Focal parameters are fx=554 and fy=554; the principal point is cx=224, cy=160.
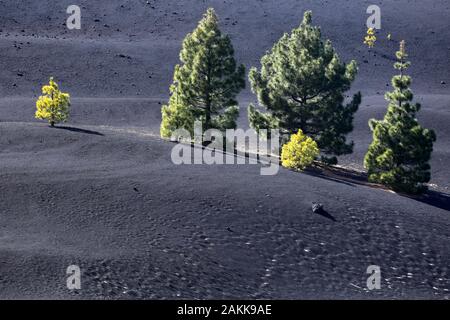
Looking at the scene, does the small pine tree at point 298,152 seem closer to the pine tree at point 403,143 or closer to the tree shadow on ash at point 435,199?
the pine tree at point 403,143

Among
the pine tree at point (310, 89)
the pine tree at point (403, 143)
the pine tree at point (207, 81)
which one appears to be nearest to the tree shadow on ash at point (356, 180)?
the pine tree at point (403, 143)

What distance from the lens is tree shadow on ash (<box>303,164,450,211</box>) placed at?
31052 mm

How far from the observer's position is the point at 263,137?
3856 cm

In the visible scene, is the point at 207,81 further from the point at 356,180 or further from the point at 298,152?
the point at 356,180

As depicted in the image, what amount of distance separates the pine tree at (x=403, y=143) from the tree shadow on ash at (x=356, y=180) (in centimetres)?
75

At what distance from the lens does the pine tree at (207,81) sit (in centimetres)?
3788

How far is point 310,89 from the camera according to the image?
1478 inches

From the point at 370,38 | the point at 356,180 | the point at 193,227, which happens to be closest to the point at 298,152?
the point at 356,180

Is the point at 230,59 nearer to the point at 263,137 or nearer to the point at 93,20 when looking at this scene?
the point at 263,137

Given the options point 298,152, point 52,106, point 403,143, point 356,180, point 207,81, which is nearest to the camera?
point 403,143

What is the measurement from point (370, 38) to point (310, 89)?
56.2 m

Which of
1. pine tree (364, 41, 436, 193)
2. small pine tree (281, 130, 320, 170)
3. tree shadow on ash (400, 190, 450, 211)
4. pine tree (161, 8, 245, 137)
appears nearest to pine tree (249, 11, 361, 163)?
pine tree (161, 8, 245, 137)

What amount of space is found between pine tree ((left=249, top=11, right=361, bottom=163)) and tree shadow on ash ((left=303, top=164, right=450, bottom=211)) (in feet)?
3.47
